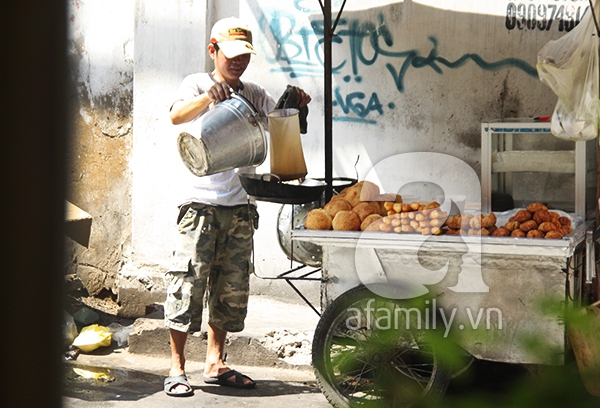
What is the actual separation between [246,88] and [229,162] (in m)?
0.55

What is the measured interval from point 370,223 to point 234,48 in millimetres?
1189

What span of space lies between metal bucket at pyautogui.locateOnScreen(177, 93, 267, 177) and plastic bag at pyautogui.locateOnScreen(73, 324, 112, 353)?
1759 millimetres

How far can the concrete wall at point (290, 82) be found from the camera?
4980mm

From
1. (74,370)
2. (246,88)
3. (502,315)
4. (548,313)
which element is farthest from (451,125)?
(548,313)

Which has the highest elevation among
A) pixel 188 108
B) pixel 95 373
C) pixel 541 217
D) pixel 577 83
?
pixel 577 83

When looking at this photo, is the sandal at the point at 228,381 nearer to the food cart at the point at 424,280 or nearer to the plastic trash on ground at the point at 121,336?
the food cart at the point at 424,280

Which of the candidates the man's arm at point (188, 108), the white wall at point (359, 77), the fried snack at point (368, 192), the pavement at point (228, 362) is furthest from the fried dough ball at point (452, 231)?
the white wall at point (359, 77)

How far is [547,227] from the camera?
3.21 meters

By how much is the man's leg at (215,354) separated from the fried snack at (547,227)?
5.99 ft

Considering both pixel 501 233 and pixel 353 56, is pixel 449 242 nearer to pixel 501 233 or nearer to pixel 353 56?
pixel 501 233

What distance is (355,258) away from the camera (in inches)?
137

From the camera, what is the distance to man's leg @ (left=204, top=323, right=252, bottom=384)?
163 inches

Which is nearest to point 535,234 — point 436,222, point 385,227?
point 436,222

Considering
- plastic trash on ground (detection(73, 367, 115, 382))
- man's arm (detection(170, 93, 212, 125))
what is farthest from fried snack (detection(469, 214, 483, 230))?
plastic trash on ground (detection(73, 367, 115, 382))
